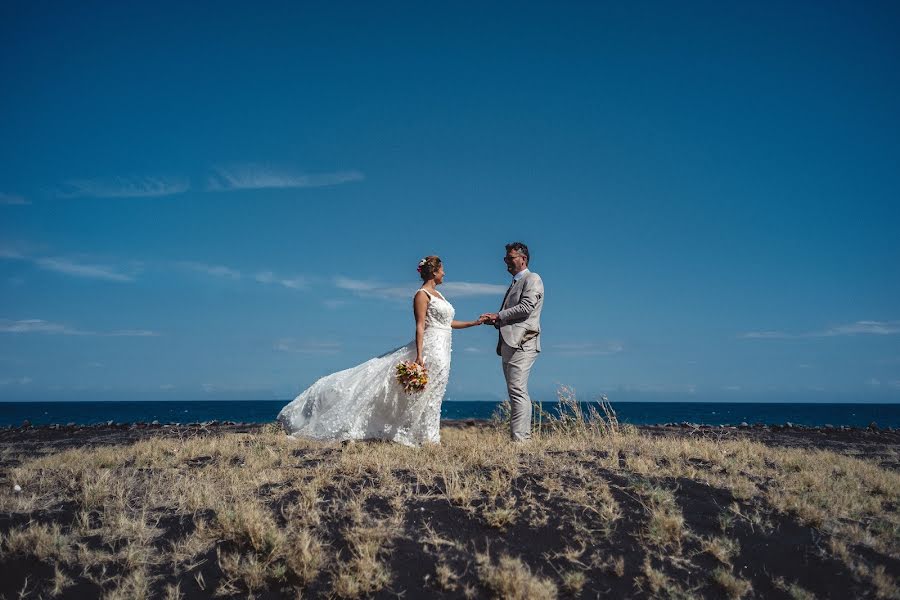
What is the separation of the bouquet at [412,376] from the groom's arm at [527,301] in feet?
5.37

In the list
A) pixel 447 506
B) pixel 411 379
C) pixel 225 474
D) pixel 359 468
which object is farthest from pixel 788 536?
pixel 225 474

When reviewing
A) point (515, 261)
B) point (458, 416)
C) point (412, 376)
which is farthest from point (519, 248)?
point (458, 416)

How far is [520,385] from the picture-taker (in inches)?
366

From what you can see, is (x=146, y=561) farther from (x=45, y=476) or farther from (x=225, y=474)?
(x=45, y=476)

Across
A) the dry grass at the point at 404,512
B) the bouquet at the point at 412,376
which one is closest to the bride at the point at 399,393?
the bouquet at the point at 412,376

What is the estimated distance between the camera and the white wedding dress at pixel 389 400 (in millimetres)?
9625

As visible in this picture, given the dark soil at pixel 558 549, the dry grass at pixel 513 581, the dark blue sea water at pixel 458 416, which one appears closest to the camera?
the dry grass at pixel 513 581

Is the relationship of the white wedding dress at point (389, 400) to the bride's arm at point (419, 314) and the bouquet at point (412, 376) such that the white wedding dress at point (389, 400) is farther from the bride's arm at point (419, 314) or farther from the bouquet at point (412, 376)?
the bouquet at point (412, 376)

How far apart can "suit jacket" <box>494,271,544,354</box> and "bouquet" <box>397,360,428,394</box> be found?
150 cm

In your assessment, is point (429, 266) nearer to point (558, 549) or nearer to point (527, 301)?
point (527, 301)

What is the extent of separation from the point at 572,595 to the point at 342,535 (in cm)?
210

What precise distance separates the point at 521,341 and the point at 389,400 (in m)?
2.57

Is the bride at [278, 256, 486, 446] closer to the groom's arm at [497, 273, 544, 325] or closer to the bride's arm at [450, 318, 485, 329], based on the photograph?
the bride's arm at [450, 318, 485, 329]

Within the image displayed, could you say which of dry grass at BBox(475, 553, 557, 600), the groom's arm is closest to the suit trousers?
the groom's arm
